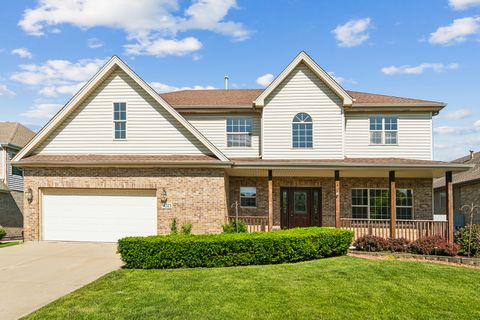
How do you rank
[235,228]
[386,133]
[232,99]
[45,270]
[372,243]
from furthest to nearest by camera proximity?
1. [232,99]
2. [386,133]
3. [235,228]
4. [372,243]
5. [45,270]

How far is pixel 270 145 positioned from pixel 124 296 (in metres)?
10.5

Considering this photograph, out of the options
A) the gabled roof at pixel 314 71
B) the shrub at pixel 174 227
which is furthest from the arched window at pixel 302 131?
the shrub at pixel 174 227

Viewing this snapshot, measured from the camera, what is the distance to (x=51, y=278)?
32.0 ft

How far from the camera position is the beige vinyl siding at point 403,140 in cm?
A: 1736

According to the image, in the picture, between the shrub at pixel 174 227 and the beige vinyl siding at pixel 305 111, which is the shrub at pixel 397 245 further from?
the shrub at pixel 174 227

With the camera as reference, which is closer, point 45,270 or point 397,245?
point 45,270

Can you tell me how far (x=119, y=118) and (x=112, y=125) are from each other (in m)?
0.44

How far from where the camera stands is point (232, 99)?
18906mm

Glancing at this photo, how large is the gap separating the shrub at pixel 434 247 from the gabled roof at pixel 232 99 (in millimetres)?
6748

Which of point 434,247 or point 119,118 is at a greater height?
point 119,118

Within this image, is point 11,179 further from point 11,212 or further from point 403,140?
point 403,140

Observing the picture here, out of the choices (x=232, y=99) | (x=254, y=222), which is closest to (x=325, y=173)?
(x=254, y=222)

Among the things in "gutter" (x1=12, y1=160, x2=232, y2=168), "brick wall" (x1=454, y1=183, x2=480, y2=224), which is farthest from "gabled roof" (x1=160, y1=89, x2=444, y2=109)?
"brick wall" (x1=454, y1=183, x2=480, y2=224)

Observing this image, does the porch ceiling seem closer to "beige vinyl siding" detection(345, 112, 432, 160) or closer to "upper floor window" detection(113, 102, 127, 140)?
"beige vinyl siding" detection(345, 112, 432, 160)
